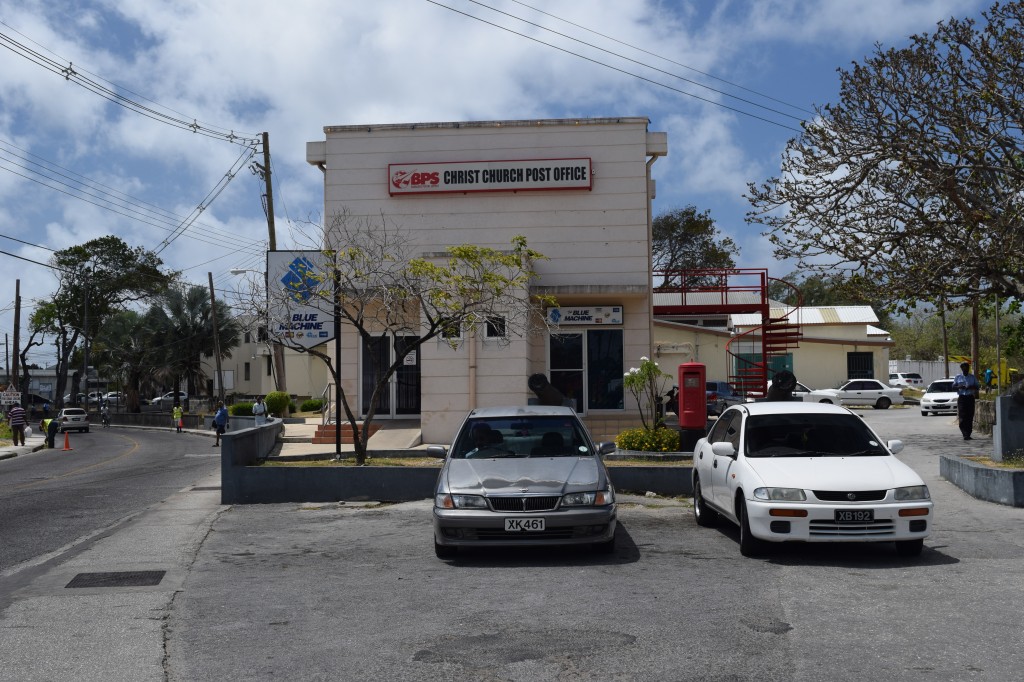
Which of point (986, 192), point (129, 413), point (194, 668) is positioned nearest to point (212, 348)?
point (129, 413)

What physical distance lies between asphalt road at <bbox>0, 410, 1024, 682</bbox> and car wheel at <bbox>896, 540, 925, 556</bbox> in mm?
91

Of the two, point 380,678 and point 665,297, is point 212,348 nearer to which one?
point 665,297

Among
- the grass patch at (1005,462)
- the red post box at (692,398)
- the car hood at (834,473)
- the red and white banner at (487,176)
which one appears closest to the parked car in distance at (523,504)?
the car hood at (834,473)

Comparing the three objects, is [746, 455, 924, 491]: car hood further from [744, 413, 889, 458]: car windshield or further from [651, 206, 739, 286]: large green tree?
[651, 206, 739, 286]: large green tree

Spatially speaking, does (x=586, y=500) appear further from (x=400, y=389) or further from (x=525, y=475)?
(x=400, y=389)

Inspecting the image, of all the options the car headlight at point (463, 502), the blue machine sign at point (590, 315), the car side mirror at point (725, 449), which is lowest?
the car headlight at point (463, 502)

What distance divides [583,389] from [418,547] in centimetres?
1482

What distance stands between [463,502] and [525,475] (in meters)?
0.70

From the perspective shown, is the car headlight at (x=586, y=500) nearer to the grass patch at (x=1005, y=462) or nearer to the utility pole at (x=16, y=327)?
the grass patch at (x=1005, y=462)

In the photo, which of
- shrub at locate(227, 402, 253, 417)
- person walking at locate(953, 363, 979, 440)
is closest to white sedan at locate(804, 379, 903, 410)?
person walking at locate(953, 363, 979, 440)

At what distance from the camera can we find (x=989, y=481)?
13.4m

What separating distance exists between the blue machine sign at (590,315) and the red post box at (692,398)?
22.1 feet

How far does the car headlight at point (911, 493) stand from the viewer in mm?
8836

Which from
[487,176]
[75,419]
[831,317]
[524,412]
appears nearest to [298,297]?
[524,412]
